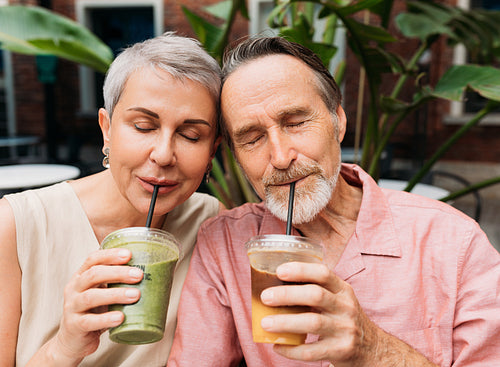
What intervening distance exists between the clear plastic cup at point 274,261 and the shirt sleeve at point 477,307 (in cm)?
59

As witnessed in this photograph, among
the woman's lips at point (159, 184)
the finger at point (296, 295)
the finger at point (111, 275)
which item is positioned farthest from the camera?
the woman's lips at point (159, 184)

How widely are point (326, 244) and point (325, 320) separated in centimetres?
61

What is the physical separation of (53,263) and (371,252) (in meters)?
1.11

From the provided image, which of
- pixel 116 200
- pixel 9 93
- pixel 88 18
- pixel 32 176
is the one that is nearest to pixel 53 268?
pixel 116 200

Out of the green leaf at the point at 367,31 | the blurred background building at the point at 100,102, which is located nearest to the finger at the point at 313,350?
the green leaf at the point at 367,31

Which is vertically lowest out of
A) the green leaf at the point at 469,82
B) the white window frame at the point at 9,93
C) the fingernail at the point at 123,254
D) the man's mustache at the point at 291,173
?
the white window frame at the point at 9,93

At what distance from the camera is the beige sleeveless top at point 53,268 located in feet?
4.97

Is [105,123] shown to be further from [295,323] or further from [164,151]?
[295,323]

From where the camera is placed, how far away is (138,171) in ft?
4.63

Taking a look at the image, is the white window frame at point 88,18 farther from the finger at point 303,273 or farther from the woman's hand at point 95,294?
the finger at point 303,273

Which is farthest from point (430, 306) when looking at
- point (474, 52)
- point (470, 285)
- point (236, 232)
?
point (474, 52)

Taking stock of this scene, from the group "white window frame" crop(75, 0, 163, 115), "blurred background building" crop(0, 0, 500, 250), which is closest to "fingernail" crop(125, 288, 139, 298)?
"blurred background building" crop(0, 0, 500, 250)

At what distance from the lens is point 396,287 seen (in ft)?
4.61

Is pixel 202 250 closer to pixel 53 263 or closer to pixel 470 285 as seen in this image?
pixel 53 263
